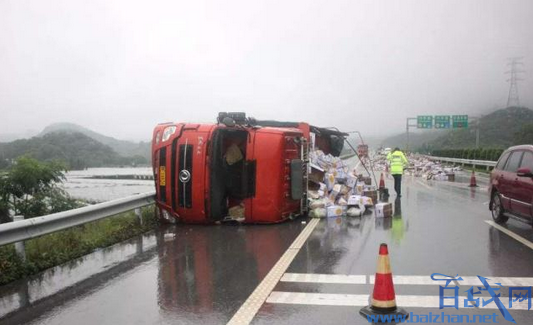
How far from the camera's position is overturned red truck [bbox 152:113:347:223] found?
419 inches

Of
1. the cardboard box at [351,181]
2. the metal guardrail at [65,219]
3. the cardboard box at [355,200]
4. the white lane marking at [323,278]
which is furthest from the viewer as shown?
the cardboard box at [351,181]

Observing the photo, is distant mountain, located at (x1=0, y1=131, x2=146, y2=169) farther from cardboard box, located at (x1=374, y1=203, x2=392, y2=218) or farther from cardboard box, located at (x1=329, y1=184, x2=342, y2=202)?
cardboard box, located at (x1=374, y1=203, x2=392, y2=218)

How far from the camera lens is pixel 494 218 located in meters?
10.9

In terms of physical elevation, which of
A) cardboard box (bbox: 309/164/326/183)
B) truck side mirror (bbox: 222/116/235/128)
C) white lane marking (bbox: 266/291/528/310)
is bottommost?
white lane marking (bbox: 266/291/528/310)

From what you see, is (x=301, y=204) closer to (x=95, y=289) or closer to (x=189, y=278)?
(x=189, y=278)

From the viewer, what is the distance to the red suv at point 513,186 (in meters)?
9.07

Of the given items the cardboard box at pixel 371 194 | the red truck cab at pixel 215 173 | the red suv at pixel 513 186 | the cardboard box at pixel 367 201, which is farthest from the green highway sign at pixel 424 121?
the red truck cab at pixel 215 173

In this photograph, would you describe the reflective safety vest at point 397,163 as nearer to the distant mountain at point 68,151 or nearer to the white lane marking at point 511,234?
the white lane marking at point 511,234

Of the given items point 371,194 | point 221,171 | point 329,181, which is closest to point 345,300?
point 221,171

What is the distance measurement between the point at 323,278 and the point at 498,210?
6.17 meters

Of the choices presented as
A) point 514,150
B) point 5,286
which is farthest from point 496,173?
point 5,286

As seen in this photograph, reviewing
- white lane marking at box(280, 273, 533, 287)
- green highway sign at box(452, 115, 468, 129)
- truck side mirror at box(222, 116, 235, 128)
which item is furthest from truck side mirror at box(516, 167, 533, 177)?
green highway sign at box(452, 115, 468, 129)

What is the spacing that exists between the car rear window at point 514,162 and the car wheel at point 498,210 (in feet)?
2.22

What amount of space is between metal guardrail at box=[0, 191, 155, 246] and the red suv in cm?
762
